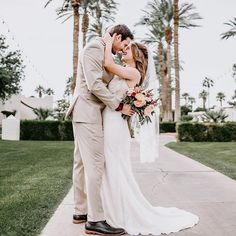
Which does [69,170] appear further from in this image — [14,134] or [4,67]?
[4,67]

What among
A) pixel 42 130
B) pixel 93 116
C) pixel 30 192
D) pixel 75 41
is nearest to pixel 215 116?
pixel 75 41

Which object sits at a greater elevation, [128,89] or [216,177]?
[128,89]

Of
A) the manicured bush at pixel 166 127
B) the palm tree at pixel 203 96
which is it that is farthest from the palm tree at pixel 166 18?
the palm tree at pixel 203 96

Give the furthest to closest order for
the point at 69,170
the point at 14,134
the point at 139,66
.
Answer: the point at 14,134 → the point at 69,170 → the point at 139,66

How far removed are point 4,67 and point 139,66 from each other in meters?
27.1

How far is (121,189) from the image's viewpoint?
14.5 ft

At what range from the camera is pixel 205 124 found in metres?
23.2

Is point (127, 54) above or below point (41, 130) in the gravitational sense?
above

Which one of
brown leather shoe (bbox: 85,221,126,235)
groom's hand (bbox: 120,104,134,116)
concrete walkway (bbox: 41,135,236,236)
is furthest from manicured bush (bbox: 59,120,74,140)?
brown leather shoe (bbox: 85,221,126,235)

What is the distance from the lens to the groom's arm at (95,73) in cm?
415

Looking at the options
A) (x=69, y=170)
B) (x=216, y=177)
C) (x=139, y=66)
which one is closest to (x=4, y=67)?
(x=69, y=170)

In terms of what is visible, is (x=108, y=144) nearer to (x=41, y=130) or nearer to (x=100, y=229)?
(x=100, y=229)

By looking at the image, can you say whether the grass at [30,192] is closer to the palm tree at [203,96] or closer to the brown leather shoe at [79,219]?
the brown leather shoe at [79,219]

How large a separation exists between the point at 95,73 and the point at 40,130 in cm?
2194
